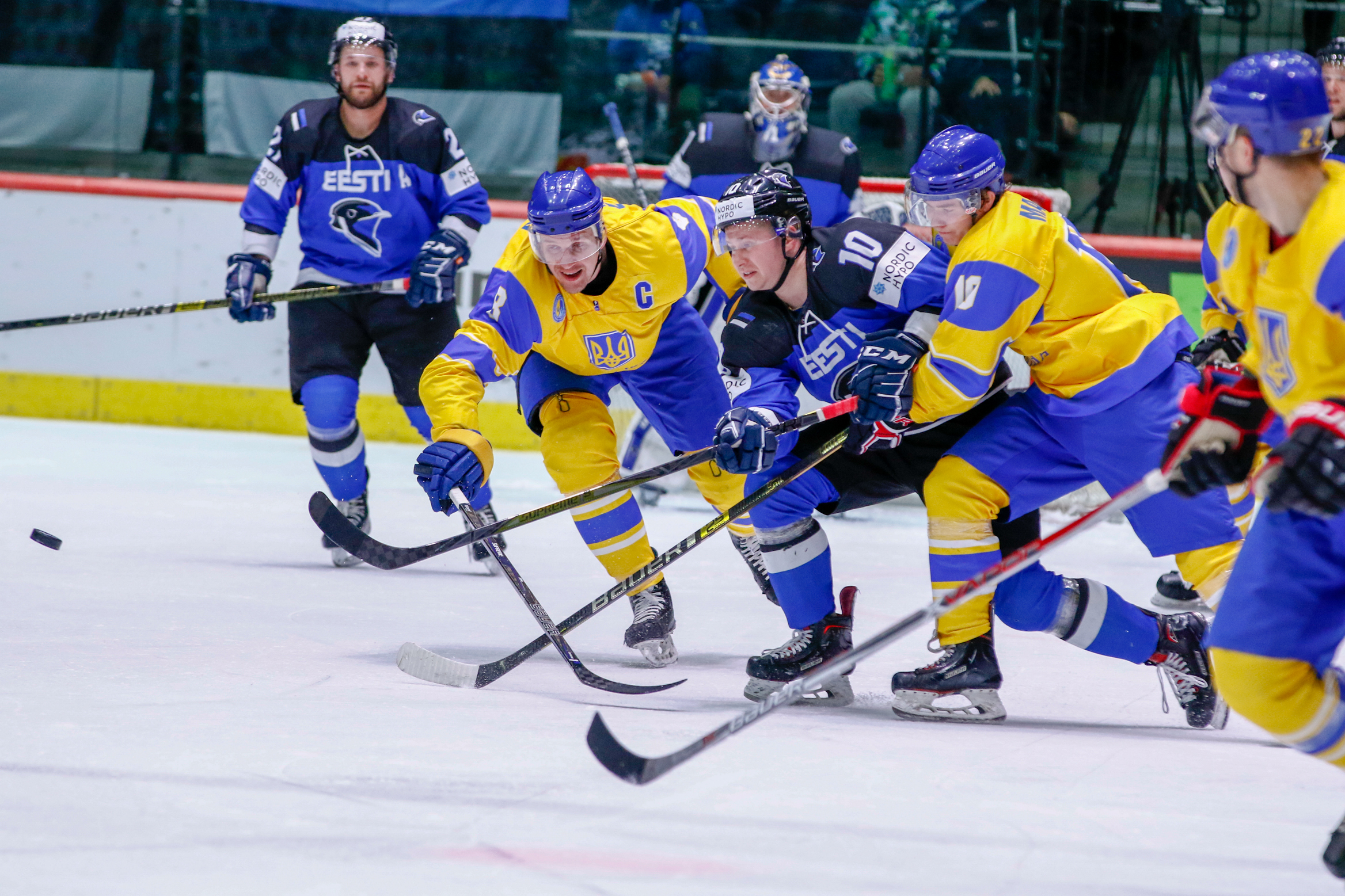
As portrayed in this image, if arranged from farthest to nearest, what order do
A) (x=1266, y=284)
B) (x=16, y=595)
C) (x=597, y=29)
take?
(x=597, y=29)
(x=16, y=595)
(x=1266, y=284)

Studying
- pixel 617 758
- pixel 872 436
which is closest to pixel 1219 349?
pixel 872 436

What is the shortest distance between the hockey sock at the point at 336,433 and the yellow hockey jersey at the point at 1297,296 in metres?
2.71

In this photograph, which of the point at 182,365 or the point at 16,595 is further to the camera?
the point at 182,365

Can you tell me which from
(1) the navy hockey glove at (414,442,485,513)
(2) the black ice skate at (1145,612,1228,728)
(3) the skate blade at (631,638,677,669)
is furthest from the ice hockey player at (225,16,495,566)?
(2) the black ice skate at (1145,612,1228,728)

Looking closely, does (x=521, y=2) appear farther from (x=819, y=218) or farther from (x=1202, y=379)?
(x=1202, y=379)

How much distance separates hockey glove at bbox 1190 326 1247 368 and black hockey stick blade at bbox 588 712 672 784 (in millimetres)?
1049

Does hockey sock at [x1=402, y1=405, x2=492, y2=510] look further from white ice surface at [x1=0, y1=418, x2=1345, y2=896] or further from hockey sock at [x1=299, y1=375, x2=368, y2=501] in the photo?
white ice surface at [x1=0, y1=418, x2=1345, y2=896]

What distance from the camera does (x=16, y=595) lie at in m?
3.23

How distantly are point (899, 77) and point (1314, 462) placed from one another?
5.07 meters

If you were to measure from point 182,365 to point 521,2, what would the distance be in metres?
2.25

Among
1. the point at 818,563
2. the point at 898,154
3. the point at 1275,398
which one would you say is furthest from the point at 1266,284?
the point at 898,154

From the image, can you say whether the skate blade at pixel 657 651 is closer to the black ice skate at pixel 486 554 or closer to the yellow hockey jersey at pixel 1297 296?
the black ice skate at pixel 486 554

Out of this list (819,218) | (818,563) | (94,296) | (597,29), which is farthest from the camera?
(597,29)

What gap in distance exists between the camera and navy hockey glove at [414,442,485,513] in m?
2.65
